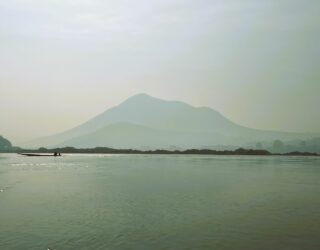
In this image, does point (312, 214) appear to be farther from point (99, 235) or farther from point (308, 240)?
point (99, 235)

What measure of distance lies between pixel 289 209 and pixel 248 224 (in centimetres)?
716

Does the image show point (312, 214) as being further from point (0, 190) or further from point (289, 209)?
point (0, 190)

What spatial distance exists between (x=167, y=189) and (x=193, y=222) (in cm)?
1816

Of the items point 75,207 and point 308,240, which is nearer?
point 308,240

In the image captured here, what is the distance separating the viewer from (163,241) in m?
18.8

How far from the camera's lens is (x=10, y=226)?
2155cm

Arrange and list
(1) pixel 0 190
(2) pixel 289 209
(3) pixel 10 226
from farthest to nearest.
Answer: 1. (1) pixel 0 190
2. (2) pixel 289 209
3. (3) pixel 10 226

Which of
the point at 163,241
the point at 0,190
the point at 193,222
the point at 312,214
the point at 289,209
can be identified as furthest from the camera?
the point at 0,190

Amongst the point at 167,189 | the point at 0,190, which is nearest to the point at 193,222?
the point at 167,189

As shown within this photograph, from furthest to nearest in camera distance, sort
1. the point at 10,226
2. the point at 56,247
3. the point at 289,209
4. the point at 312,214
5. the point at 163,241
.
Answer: the point at 289,209, the point at 312,214, the point at 10,226, the point at 163,241, the point at 56,247

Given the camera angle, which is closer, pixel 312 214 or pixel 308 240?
pixel 308 240

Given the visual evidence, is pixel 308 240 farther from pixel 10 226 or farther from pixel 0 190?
pixel 0 190

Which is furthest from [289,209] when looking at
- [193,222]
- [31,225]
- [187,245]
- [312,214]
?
[31,225]

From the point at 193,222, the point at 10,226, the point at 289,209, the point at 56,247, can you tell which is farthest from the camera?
the point at 289,209
